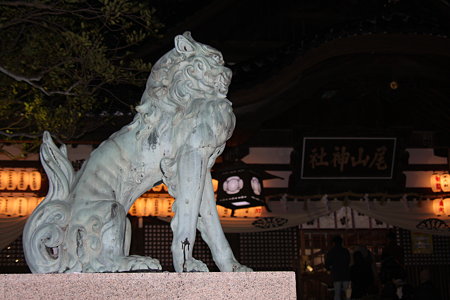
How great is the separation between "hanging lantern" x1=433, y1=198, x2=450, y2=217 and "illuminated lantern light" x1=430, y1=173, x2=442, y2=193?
0.79 feet

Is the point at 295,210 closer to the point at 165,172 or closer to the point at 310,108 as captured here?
the point at 310,108

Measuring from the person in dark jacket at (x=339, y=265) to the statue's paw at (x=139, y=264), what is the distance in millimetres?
7750

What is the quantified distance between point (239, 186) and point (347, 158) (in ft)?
7.78

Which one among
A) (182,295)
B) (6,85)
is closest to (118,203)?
(182,295)

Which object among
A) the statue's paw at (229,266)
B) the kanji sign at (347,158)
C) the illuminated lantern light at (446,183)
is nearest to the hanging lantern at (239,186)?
the kanji sign at (347,158)

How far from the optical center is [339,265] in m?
10.0

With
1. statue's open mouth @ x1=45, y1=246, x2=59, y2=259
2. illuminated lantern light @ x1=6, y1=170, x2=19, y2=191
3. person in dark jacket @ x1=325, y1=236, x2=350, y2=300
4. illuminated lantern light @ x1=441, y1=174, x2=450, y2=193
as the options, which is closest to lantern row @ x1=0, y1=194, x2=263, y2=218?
illuminated lantern light @ x1=6, y1=170, x2=19, y2=191

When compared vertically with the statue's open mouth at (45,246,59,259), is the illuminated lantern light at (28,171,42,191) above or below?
above

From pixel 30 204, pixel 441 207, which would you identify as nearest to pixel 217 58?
pixel 30 204

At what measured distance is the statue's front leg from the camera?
9.40 feet

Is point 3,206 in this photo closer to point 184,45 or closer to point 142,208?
point 142,208

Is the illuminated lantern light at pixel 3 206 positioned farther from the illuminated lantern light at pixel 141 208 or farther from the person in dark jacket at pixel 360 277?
the person in dark jacket at pixel 360 277

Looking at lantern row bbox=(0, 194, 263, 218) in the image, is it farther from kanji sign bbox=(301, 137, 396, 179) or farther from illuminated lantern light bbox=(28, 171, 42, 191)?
kanji sign bbox=(301, 137, 396, 179)

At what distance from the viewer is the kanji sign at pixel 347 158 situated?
35.7 ft
